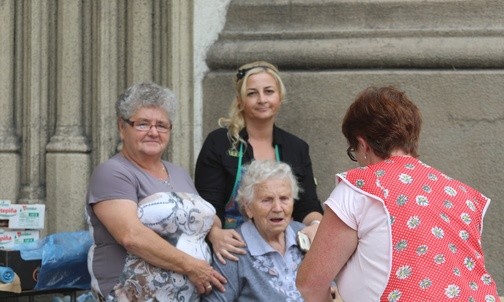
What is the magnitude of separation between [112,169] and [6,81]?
1.62 metres

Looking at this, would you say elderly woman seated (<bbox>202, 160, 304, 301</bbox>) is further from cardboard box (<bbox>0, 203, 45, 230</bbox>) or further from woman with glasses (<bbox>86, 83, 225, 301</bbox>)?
cardboard box (<bbox>0, 203, 45, 230</bbox>)

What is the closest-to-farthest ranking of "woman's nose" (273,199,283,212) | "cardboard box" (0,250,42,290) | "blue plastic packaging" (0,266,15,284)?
"woman's nose" (273,199,283,212), "blue plastic packaging" (0,266,15,284), "cardboard box" (0,250,42,290)

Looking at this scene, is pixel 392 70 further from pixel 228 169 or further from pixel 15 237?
pixel 15 237

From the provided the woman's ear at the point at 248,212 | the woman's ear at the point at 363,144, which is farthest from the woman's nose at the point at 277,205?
the woman's ear at the point at 363,144

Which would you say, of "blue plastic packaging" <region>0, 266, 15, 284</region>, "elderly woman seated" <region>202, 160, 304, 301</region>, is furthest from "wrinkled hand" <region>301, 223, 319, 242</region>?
"blue plastic packaging" <region>0, 266, 15, 284</region>

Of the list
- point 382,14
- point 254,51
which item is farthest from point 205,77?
point 382,14

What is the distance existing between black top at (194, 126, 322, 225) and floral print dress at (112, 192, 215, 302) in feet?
1.28

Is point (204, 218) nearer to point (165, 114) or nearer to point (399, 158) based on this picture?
point (165, 114)

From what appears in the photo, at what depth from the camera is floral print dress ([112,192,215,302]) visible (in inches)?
158

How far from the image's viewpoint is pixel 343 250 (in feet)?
10.00

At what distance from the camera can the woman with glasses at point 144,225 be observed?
158 inches

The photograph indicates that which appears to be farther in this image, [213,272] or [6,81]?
[6,81]

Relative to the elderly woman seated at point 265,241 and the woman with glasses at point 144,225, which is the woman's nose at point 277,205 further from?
the woman with glasses at point 144,225

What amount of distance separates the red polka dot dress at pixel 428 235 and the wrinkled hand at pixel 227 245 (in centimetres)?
109
